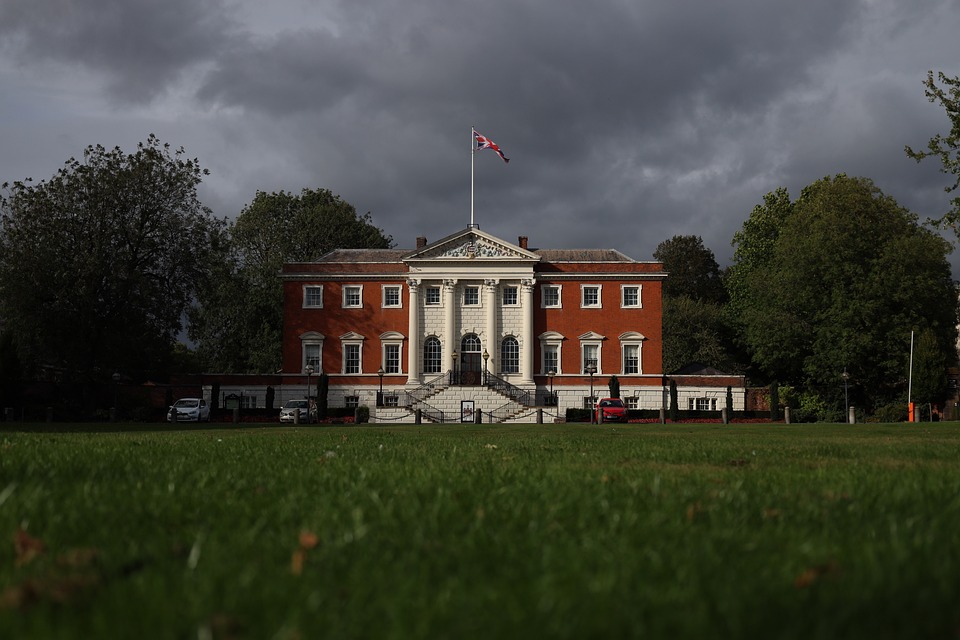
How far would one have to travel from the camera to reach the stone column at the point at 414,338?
58219mm

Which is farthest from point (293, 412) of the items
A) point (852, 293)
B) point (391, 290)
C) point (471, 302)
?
point (852, 293)

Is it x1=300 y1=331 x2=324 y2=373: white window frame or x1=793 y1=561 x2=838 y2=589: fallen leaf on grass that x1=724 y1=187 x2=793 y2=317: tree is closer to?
x1=300 y1=331 x2=324 y2=373: white window frame

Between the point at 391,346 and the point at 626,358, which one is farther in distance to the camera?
the point at 391,346

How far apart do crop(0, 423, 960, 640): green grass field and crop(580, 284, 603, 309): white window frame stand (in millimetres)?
52565

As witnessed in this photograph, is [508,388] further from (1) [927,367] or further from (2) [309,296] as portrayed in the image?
(1) [927,367]

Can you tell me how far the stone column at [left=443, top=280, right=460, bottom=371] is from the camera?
58.5 meters

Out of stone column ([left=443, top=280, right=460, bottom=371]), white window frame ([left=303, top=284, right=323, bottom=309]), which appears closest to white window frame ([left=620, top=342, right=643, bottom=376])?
stone column ([left=443, top=280, right=460, bottom=371])

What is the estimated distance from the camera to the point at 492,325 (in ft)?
192

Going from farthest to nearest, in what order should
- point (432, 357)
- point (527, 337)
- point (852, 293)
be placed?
1. point (432, 357)
2. point (527, 337)
3. point (852, 293)

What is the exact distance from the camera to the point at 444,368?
193 ft

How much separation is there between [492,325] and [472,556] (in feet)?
180

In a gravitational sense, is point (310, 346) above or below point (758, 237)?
below

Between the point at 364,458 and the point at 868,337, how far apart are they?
167 ft

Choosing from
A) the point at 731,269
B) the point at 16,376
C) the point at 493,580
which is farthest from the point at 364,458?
the point at 731,269
